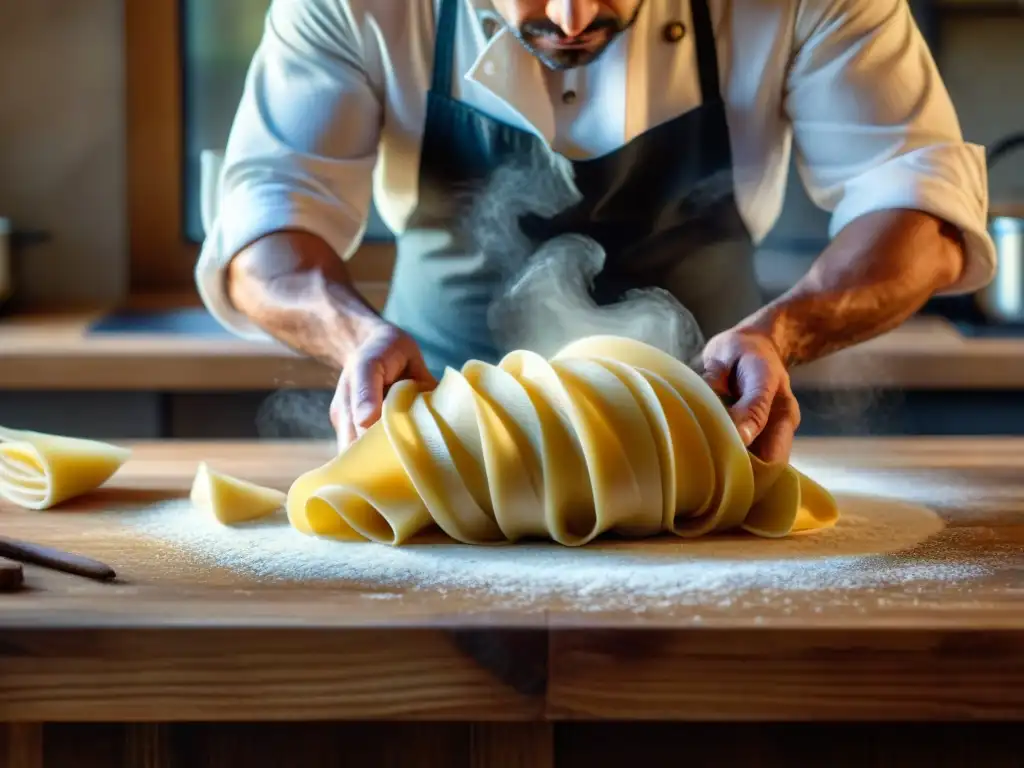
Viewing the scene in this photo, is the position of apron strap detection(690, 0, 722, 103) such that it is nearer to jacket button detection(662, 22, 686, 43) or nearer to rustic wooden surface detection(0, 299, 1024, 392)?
jacket button detection(662, 22, 686, 43)

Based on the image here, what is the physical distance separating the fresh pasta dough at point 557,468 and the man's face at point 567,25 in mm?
498

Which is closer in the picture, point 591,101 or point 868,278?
point 868,278

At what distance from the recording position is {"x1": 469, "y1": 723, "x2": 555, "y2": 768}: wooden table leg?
0.87 metres

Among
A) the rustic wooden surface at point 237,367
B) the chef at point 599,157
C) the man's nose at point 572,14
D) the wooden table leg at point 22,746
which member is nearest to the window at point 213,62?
the rustic wooden surface at point 237,367

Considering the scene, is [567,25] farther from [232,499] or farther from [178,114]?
[178,114]

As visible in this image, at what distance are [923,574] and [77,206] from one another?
2190 mm

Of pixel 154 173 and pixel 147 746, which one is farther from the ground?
pixel 154 173

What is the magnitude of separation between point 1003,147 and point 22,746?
2372mm

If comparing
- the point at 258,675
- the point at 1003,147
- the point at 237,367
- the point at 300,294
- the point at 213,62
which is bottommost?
the point at 237,367

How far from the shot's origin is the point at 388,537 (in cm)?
111

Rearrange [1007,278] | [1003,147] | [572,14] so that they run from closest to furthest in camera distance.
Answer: [572,14] < [1007,278] < [1003,147]

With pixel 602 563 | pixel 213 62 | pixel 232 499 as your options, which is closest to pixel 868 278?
pixel 602 563

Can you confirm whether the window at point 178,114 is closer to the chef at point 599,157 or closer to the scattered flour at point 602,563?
the chef at point 599,157

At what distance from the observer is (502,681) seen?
85 cm
